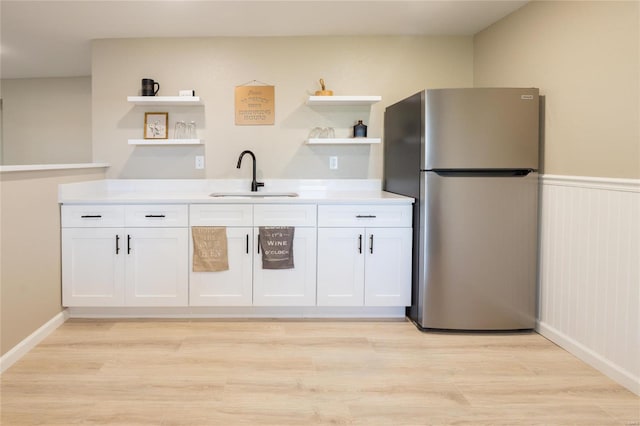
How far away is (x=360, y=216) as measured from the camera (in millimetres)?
3203

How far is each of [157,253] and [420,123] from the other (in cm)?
186

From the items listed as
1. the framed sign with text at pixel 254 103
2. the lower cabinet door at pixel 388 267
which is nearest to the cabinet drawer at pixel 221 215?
the lower cabinet door at pixel 388 267

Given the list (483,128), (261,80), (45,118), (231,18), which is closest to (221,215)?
(261,80)

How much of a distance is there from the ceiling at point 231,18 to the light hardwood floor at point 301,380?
6.72ft

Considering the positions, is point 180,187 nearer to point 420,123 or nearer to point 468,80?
point 420,123

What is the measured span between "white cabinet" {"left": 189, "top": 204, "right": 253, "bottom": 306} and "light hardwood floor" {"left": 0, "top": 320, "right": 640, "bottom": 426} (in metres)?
0.20

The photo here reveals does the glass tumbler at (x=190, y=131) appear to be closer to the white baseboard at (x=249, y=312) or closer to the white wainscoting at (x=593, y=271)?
the white baseboard at (x=249, y=312)

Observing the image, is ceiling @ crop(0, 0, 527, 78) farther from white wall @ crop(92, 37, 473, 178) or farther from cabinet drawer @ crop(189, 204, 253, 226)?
cabinet drawer @ crop(189, 204, 253, 226)

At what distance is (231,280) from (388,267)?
3.40 feet

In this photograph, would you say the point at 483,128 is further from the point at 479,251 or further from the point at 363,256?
the point at 363,256

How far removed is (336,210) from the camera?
10.5ft

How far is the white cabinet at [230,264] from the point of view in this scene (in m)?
3.19

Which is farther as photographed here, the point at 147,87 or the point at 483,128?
the point at 147,87

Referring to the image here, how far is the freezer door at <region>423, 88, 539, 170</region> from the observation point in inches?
112
